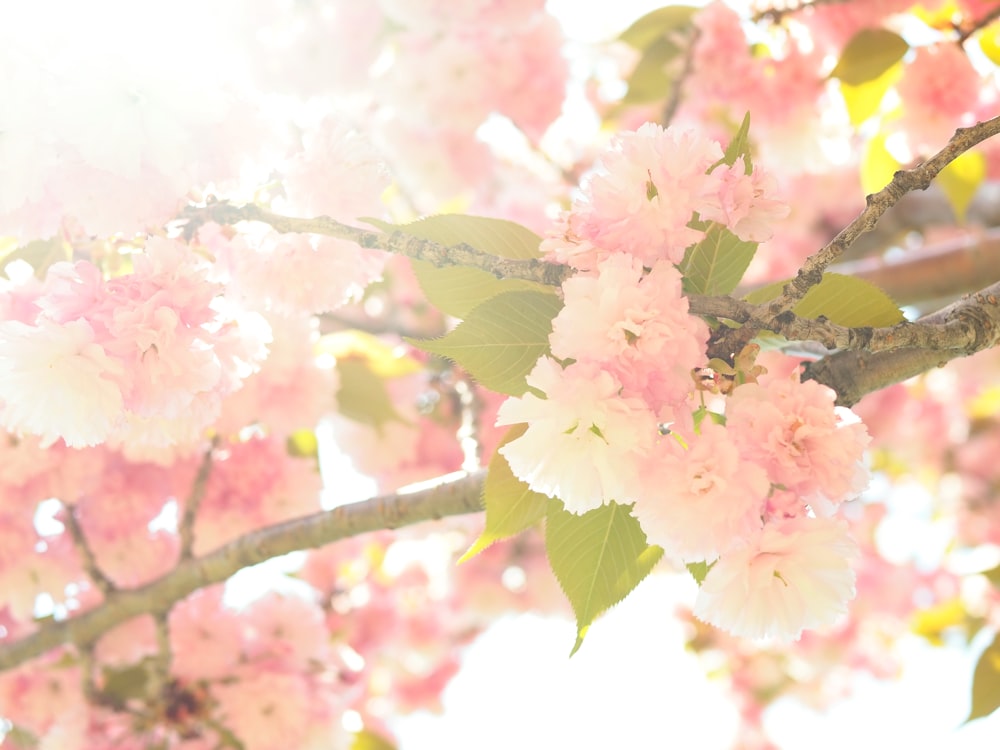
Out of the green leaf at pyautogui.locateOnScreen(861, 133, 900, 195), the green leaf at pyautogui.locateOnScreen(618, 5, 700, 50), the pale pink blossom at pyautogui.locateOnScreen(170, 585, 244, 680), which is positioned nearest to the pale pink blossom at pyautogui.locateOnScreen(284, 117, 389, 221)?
the pale pink blossom at pyautogui.locateOnScreen(170, 585, 244, 680)

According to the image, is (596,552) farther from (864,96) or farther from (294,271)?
(864,96)

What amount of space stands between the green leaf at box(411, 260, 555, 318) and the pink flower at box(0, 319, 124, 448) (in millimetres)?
218

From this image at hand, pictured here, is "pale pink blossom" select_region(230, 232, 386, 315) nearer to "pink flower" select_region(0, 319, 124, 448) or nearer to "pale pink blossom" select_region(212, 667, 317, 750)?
"pink flower" select_region(0, 319, 124, 448)

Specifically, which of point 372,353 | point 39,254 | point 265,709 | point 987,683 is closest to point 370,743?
point 265,709

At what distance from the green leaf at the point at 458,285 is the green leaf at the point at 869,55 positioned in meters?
0.88

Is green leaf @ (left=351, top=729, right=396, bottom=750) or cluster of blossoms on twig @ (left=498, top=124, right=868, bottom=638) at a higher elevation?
cluster of blossoms on twig @ (left=498, top=124, right=868, bottom=638)

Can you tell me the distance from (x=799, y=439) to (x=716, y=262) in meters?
0.14

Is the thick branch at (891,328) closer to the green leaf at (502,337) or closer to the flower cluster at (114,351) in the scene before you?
the green leaf at (502,337)

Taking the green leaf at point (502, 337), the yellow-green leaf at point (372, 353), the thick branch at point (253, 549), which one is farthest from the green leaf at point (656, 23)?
the green leaf at point (502, 337)

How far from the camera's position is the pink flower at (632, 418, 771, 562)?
21.8 inches

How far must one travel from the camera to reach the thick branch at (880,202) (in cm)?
55

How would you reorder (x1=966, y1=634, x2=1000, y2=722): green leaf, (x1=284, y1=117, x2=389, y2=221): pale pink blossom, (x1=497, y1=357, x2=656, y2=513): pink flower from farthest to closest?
(x1=966, y1=634, x2=1000, y2=722): green leaf, (x1=284, y1=117, x2=389, y2=221): pale pink blossom, (x1=497, y1=357, x2=656, y2=513): pink flower

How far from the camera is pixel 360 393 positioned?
57.7 inches

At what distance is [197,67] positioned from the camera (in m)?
0.71
